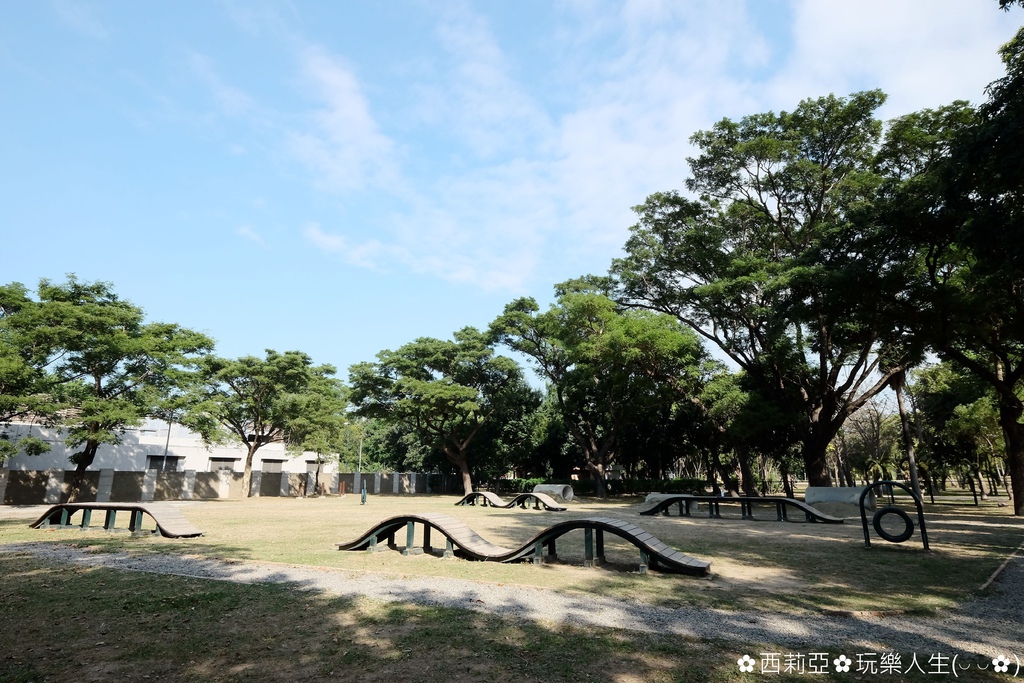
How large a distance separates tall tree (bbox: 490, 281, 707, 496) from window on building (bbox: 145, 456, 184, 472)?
28.4m

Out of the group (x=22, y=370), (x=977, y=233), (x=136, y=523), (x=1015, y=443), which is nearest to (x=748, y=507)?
(x=1015, y=443)

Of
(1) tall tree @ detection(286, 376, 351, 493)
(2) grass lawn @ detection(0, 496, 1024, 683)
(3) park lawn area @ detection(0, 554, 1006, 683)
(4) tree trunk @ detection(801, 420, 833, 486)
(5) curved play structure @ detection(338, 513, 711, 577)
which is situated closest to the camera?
(3) park lawn area @ detection(0, 554, 1006, 683)

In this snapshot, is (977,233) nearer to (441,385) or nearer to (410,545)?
(410,545)

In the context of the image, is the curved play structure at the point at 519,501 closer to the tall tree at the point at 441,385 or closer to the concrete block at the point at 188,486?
the tall tree at the point at 441,385

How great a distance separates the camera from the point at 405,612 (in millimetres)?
5703

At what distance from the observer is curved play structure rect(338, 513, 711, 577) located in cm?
812

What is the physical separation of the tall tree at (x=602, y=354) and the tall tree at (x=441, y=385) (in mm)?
2515

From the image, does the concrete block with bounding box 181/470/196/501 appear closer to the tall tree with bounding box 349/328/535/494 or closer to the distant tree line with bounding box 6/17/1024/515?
the distant tree line with bounding box 6/17/1024/515

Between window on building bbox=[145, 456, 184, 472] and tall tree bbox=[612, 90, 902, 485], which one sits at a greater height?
tall tree bbox=[612, 90, 902, 485]

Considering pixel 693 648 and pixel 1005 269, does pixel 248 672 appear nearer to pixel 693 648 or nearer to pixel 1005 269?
pixel 693 648

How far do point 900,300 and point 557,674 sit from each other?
15727mm

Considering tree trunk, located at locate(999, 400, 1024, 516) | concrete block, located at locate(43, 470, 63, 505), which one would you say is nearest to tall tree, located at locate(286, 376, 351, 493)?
concrete block, located at locate(43, 470, 63, 505)

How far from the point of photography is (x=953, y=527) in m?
14.1

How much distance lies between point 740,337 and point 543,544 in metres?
18.3
